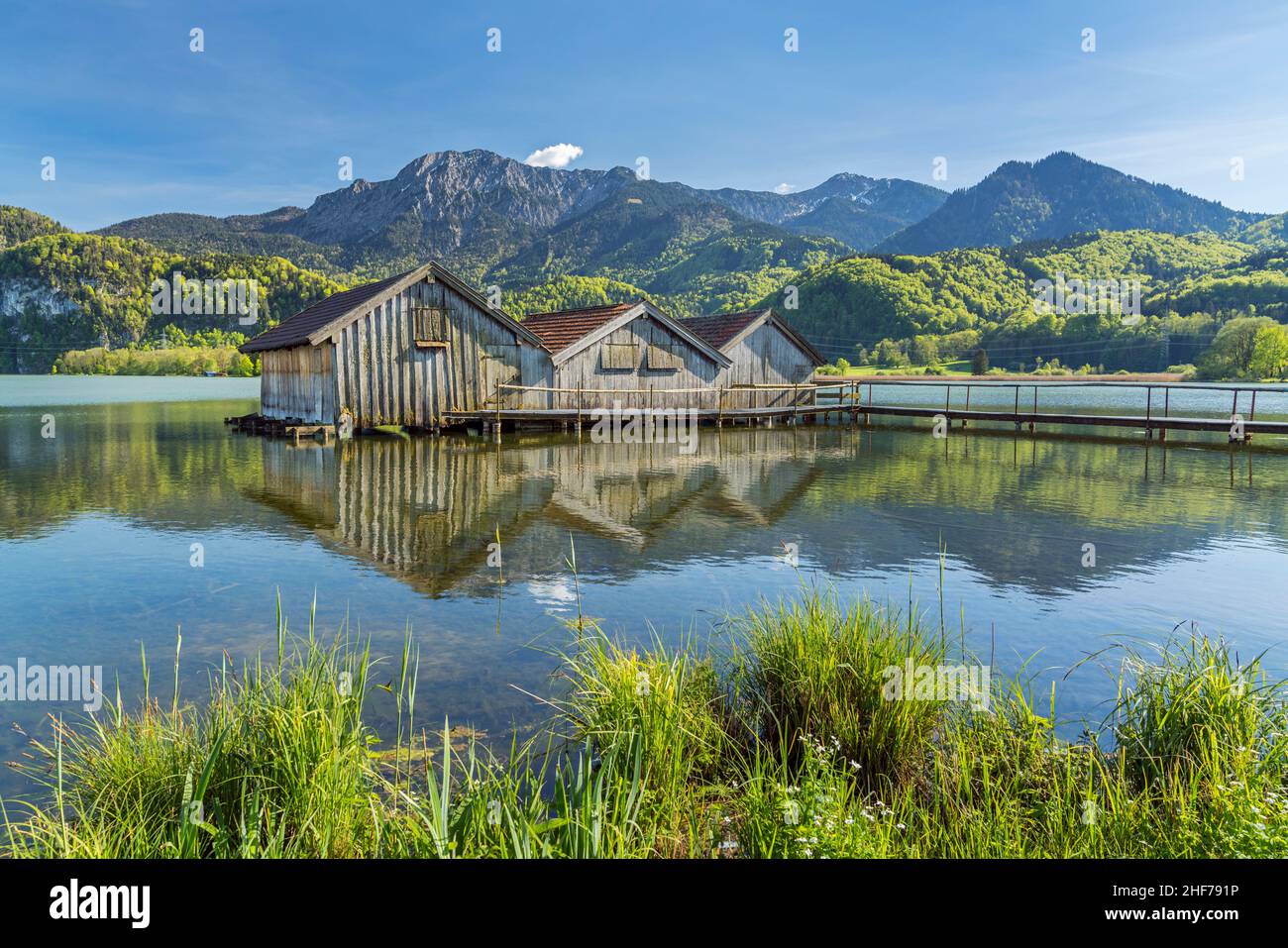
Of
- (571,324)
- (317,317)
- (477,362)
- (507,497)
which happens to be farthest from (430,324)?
(507,497)

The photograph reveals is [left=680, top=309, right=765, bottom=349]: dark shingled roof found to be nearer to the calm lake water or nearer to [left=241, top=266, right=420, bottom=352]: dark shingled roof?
[left=241, top=266, right=420, bottom=352]: dark shingled roof

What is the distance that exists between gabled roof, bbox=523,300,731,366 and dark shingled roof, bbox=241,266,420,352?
697cm

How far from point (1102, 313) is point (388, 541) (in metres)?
135

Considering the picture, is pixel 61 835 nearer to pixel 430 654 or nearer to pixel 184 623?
pixel 430 654

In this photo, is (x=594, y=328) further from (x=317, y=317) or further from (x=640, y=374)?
(x=317, y=317)

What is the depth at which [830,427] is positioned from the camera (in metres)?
40.3

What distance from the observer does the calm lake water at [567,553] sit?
8.08 m

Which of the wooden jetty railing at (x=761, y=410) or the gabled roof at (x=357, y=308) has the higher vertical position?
the gabled roof at (x=357, y=308)

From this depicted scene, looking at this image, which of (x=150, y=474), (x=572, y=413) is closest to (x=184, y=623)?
(x=150, y=474)

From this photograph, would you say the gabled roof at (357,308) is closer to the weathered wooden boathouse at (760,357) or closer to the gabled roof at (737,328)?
the gabled roof at (737,328)

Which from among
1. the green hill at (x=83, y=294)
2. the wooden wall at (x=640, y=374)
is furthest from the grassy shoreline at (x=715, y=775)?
the green hill at (x=83, y=294)

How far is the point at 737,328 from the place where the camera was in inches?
1588

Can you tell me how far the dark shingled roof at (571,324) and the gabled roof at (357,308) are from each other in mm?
2421

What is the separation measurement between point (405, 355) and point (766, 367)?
61.8 ft
